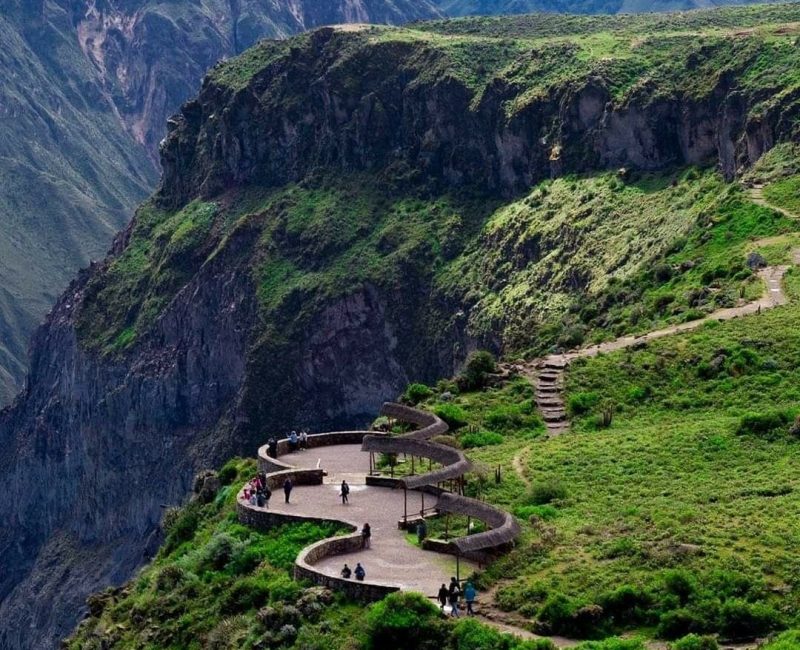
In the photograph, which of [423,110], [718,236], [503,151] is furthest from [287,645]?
[423,110]

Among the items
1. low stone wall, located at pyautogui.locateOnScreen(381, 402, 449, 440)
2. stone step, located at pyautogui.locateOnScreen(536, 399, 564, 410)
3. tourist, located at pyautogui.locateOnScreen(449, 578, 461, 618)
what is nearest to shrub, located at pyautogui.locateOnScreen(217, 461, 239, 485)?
low stone wall, located at pyautogui.locateOnScreen(381, 402, 449, 440)

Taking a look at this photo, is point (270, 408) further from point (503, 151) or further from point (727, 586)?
point (727, 586)

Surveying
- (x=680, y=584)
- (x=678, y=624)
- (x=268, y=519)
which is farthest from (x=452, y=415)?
Result: (x=678, y=624)

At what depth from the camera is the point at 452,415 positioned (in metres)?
73.9

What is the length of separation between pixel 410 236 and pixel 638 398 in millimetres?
118690

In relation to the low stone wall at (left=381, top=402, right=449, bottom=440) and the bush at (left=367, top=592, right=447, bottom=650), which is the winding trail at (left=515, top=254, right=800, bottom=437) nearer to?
the low stone wall at (left=381, top=402, right=449, bottom=440)

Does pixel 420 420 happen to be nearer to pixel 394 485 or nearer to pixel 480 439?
pixel 480 439

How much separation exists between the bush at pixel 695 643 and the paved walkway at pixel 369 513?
916 cm

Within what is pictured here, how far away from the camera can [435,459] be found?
2506 inches

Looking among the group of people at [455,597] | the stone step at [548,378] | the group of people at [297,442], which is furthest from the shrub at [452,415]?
the group of people at [455,597]

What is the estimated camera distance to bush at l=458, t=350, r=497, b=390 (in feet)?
265

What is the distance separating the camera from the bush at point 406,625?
46.3 m

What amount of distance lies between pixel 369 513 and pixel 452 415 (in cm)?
1392

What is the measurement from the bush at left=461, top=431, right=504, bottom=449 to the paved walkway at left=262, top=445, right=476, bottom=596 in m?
4.27
